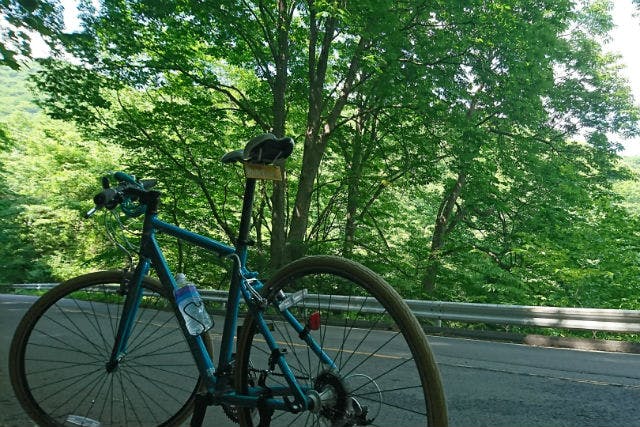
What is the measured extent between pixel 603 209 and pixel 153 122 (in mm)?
13417

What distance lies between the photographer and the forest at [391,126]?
12.1 m

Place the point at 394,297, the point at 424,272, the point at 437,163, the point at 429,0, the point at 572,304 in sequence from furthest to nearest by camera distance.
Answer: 1. the point at 424,272
2. the point at 437,163
3. the point at 572,304
4. the point at 429,0
5. the point at 394,297

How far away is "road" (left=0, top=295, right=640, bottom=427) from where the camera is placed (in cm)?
322

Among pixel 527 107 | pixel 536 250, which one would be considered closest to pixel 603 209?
pixel 536 250

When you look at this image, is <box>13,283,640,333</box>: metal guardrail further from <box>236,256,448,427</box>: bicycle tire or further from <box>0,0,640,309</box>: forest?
<box>236,256,448,427</box>: bicycle tire

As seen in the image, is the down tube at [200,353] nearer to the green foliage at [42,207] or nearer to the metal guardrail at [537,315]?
the metal guardrail at [537,315]

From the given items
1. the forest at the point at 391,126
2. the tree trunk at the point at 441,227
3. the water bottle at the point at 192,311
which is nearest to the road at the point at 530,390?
the water bottle at the point at 192,311

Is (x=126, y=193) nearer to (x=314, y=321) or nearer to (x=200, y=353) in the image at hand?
(x=200, y=353)

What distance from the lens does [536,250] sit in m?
13.8

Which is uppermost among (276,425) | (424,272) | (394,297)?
(424,272)

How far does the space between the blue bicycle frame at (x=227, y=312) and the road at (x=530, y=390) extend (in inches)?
39.1

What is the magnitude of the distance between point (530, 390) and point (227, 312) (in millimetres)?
3142

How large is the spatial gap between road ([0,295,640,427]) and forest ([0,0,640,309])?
6933 millimetres

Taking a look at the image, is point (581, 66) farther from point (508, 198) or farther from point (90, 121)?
point (90, 121)
